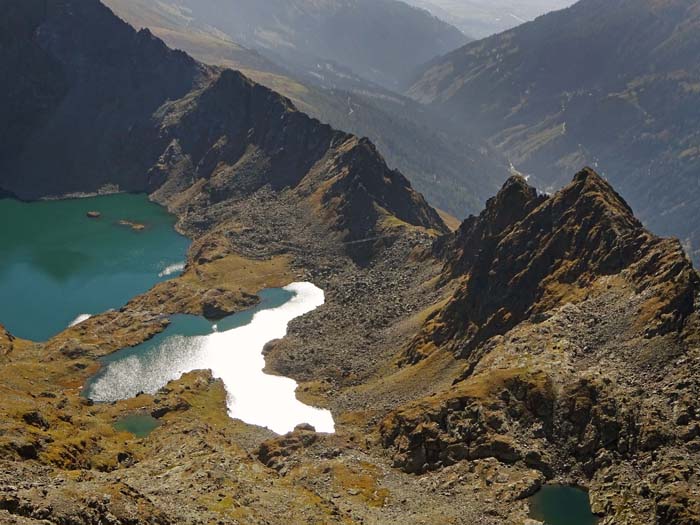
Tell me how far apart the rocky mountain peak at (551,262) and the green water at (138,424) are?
5647 centimetres

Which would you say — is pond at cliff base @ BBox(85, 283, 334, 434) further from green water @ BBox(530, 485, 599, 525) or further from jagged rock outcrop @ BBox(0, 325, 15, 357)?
green water @ BBox(530, 485, 599, 525)

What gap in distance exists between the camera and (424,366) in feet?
530

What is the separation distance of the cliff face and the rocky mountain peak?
0.97 ft

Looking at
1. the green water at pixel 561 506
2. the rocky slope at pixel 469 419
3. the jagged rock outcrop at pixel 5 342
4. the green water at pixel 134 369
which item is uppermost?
the jagged rock outcrop at pixel 5 342

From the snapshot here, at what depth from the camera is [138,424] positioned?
156m

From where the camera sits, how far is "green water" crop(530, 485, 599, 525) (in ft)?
336

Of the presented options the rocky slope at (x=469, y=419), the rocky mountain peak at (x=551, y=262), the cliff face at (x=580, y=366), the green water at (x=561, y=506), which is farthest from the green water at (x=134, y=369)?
the green water at (x=561, y=506)

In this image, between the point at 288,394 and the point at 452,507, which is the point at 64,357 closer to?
the point at 288,394

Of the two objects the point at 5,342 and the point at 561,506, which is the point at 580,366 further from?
the point at 5,342

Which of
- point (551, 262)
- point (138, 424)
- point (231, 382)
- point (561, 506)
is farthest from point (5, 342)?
point (561, 506)

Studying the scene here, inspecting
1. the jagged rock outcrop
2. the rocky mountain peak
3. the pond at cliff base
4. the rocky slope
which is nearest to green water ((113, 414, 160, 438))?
the rocky slope

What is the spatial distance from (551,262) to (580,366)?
39557mm

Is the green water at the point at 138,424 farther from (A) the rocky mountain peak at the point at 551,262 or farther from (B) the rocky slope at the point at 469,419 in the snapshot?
(A) the rocky mountain peak at the point at 551,262

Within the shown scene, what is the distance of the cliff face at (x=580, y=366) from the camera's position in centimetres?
10762
